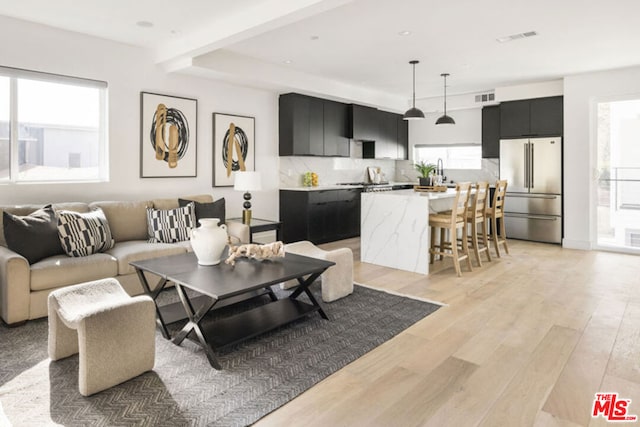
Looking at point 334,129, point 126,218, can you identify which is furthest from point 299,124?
point 126,218

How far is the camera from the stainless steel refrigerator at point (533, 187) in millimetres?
6570

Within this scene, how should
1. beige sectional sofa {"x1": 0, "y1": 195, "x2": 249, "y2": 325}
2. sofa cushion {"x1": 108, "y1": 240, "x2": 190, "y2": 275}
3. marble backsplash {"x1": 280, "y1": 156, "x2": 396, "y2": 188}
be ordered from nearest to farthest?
beige sectional sofa {"x1": 0, "y1": 195, "x2": 249, "y2": 325} < sofa cushion {"x1": 108, "y1": 240, "x2": 190, "y2": 275} < marble backsplash {"x1": 280, "y1": 156, "x2": 396, "y2": 188}

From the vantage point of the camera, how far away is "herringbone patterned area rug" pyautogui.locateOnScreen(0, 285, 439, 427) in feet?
6.60

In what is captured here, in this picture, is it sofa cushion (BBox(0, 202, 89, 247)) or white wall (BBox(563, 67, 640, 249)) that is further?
white wall (BBox(563, 67, 640, 249))

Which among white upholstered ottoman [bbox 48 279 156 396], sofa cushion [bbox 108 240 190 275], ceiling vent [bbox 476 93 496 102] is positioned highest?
ceiling vent [bbox 476 93 496 102]

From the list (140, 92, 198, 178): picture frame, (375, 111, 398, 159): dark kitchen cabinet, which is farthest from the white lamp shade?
(375, 111, 398, 159): dark kitchen cabinet

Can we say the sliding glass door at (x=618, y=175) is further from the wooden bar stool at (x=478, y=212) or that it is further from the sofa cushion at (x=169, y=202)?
the sofa cushion at (x=169, y=202)

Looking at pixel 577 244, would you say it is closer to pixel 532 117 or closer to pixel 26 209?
pixel 532 117

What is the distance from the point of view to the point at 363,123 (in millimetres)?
7531

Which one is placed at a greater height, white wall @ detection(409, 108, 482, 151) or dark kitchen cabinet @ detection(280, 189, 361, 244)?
white wall @ detection(409, 108, 482, 151)

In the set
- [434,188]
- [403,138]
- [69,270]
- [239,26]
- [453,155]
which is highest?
[239,26]

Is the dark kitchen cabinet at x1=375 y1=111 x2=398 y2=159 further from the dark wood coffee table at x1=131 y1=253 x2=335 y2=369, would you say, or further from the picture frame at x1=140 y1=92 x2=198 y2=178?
the dark wood coffee table at x1=131 y1=253 x2=335 y2=369

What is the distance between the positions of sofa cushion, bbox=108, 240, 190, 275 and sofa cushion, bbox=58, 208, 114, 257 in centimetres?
15

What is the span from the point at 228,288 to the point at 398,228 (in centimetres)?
291
